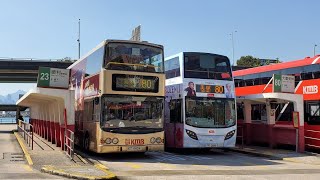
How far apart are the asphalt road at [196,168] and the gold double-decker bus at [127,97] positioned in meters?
0.77

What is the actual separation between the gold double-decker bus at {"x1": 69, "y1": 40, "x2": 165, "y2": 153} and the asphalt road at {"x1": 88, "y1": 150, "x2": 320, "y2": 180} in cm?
77

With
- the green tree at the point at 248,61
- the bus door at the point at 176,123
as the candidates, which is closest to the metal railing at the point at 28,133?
the bus door at the point at 176,123

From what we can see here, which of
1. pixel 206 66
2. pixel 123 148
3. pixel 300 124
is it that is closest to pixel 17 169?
pixel 123 148

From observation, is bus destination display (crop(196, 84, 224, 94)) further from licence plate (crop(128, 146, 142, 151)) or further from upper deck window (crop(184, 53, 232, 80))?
licence plate (crop(128, 146, 142, 151))

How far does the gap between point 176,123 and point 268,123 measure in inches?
213

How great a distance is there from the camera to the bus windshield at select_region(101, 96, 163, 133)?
604 inches

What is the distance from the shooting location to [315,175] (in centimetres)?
1248

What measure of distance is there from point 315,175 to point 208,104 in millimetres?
6444

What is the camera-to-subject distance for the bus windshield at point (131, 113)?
50.3 feet

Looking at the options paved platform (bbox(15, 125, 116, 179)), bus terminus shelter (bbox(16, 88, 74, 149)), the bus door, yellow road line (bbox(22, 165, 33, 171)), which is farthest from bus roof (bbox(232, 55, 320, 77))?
yellow road line (bbox(22, 165, 33, 171))

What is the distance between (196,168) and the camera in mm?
13703

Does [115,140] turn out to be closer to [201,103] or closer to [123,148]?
[123,148]

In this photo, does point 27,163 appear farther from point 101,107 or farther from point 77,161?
point 101,107

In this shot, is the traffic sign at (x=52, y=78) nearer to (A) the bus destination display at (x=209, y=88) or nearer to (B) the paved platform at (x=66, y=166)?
(B) the paved platform at (x=66, y=166)
